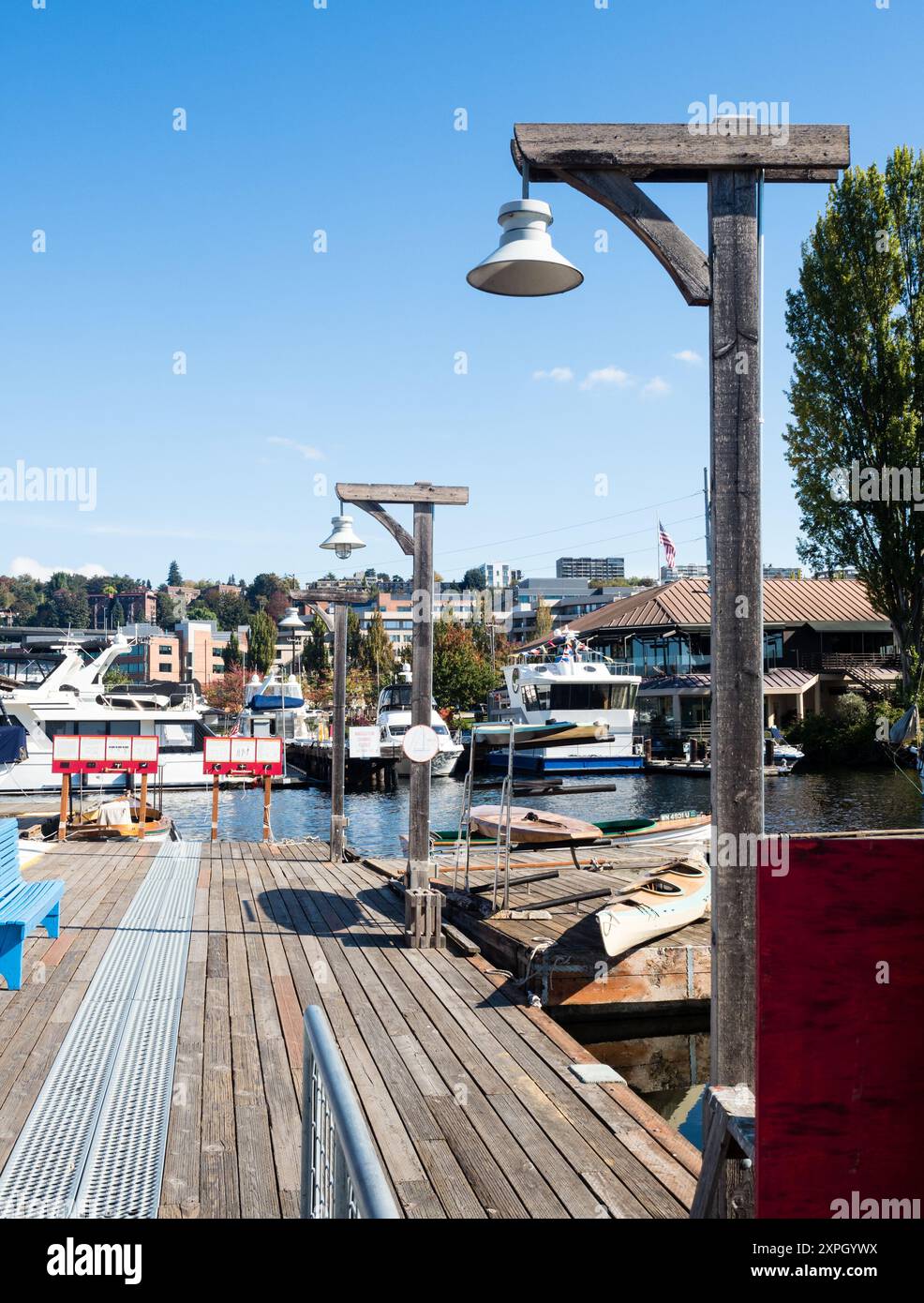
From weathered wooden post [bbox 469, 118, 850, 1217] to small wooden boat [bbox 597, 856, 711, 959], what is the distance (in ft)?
15.7

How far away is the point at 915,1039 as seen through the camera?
2951 mm

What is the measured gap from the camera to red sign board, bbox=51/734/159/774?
17.5 metres

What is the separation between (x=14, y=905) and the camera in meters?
8.11

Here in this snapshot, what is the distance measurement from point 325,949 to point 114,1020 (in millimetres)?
2650

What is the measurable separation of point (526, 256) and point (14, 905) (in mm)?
6136

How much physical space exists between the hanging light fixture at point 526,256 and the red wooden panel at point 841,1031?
3.18 metres

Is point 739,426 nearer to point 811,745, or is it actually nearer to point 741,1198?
point 741,1198

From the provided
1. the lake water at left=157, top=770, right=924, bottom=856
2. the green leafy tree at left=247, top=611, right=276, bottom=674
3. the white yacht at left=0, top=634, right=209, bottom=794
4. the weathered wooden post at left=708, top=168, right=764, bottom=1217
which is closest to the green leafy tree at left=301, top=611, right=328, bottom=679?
the green leafy tree at left=247, top=611, right=276, bottom=674

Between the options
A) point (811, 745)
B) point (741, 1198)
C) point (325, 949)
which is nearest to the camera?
point (741, 1198)

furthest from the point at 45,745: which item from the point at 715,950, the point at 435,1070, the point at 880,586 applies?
the point at 715,950

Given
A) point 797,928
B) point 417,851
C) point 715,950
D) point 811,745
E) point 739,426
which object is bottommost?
point 811,745

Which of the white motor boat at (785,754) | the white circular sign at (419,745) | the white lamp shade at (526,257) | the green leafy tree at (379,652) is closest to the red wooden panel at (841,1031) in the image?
the white lamp shade at (526,257)

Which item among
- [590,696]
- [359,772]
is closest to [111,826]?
[359,772]

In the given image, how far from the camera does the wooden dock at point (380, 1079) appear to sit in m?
4.71
